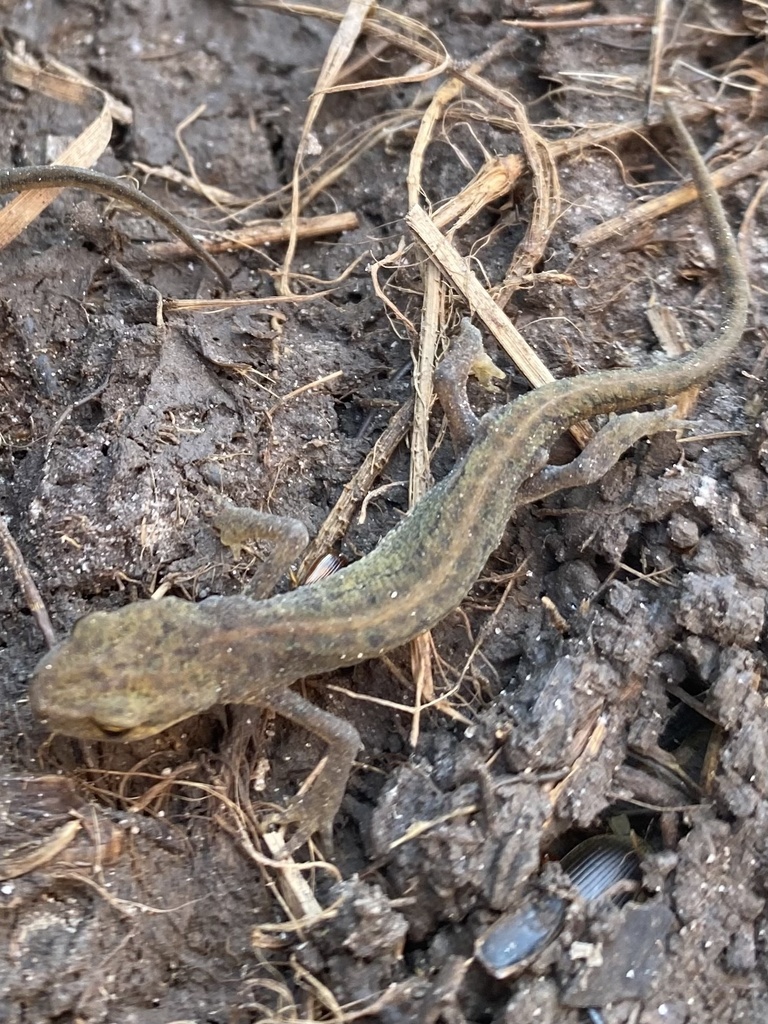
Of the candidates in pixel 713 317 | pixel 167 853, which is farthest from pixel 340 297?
pixel 167 853

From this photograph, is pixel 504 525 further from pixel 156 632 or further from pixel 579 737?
pixel 156 632

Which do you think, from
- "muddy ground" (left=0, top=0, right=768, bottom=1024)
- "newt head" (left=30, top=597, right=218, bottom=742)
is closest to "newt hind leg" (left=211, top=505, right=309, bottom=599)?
"muddy ground" (left=0, top=0, right=768, bottom=1024)

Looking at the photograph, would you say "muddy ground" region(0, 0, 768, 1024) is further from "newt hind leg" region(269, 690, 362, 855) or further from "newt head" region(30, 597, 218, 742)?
"newt head" region(30, 597, 218, 742)

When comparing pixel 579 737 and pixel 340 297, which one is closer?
pixel 579 737

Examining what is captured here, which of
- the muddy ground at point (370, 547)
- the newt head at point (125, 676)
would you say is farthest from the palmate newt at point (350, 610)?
the muddy ground at point (370, 547)

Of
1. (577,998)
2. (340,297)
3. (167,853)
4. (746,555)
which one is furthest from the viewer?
(340,297)
